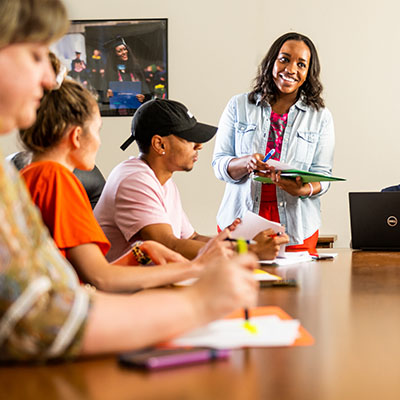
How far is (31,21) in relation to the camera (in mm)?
789

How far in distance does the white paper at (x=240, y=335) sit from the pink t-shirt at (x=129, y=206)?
2.84ft

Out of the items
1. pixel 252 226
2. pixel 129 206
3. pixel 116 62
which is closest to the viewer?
pixel 129 206

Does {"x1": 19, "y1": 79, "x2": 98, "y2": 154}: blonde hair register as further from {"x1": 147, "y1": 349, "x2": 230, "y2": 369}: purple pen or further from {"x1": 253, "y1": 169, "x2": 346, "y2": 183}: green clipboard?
{"x1": 253, "y1": 169, "x2": 346, "y2": 183}: green clipboard

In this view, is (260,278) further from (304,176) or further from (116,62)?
(116,62)

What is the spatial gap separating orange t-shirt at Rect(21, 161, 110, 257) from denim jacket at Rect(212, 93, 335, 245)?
4.70 feet

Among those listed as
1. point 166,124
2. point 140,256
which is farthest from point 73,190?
point 166,124

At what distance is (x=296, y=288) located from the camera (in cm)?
153

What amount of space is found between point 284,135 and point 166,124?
870 millimetres

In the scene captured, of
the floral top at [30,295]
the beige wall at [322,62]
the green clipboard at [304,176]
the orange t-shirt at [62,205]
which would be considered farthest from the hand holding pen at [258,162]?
the beige wall at [322,62]

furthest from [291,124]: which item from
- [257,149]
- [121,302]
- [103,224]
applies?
[121,302]

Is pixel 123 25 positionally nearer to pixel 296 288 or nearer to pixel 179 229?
pixel 179 229

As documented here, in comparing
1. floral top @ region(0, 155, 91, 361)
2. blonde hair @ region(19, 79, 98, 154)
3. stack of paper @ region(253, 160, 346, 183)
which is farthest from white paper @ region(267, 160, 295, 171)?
floral top @ region(0, 155, 91, 361)

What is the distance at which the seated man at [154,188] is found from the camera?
6.14ft

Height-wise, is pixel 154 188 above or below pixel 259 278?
above
